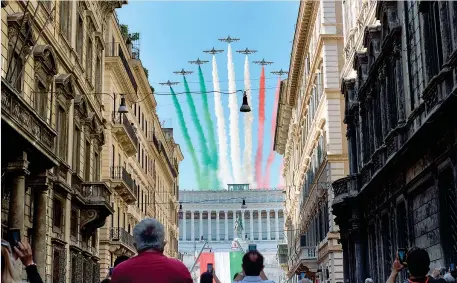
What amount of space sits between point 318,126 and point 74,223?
59.5 ft

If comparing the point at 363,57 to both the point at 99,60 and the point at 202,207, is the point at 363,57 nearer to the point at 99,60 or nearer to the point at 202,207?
the point at 99,60

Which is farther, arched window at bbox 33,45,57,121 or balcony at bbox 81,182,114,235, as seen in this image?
balcony at bbox 81,182,114,235

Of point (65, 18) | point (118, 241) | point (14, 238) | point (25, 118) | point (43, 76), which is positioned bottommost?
point (14, 238)

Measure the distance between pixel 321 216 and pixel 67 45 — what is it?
70.6ft

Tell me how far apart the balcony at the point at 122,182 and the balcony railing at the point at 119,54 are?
6.02 metres

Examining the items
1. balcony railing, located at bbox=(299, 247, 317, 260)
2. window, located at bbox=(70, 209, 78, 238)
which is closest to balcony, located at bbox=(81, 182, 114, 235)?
window, located at bbox=(70, 209, 78, 238)

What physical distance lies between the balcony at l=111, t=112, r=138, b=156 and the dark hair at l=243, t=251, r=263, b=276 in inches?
1369

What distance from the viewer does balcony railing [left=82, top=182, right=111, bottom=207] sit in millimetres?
32594

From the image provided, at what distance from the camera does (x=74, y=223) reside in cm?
3147

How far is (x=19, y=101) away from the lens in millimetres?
19234

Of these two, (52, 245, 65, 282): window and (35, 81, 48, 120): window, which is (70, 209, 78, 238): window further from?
(35, 81, 48, 120): window

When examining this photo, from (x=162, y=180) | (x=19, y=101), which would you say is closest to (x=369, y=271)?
(x=19, y=101)

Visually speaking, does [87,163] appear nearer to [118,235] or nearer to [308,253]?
[118,235]

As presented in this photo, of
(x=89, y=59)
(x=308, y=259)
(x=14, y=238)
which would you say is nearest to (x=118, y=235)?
(x=89, y=59)
